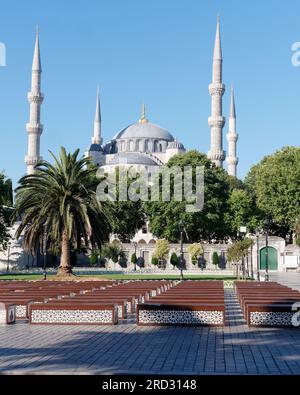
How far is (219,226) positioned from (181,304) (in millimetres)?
46266

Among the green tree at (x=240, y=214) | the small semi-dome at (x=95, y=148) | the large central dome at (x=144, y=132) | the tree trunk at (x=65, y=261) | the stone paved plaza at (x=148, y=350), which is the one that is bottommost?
the stone paved plaza at (x=148, y=350)

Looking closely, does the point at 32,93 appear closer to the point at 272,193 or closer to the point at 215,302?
the point at 272,193

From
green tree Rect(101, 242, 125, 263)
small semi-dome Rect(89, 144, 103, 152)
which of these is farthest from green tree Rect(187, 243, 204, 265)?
small semi-dome Rect(89, 144, 103, 152)

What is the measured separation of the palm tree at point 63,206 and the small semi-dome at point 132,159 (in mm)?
58807

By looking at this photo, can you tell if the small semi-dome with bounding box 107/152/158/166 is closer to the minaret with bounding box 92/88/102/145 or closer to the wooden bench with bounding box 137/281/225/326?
the minaret with bounding box 92/88/102/145

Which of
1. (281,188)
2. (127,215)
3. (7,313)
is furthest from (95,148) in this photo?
(7,313)

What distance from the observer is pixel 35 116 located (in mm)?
78312

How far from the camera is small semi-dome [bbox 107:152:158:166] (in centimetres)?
9556

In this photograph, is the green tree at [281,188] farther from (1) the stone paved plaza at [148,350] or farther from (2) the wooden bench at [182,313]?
(1) the stone paved plaza at [148,350]

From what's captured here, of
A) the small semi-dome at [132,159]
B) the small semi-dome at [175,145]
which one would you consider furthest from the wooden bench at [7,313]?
the small semi-dome at [175,145]

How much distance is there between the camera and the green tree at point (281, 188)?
6038 cm

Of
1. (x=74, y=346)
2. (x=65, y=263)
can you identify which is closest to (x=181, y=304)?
(x=74, y=346)

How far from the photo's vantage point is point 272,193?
61.9 metres
